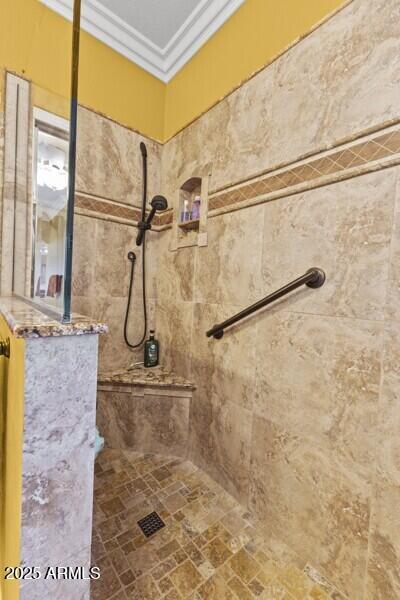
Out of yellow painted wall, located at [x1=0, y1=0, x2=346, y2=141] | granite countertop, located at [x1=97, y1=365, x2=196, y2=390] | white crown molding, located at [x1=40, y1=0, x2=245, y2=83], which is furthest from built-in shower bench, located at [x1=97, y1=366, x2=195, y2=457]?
white crown molding, located at [x1=40, y1=0, x2=245, y2=83]

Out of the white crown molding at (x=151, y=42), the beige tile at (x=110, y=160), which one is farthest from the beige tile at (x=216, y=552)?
the white crown molding at (x=151, y=42)

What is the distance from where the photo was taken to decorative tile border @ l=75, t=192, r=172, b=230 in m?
1.61

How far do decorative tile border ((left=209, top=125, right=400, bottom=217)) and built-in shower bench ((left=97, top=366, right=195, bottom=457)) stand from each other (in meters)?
1.19

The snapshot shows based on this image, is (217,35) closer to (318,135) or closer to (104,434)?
(318,135)

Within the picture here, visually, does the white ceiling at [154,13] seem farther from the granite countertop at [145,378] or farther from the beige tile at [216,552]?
the beige tile at [216,552]

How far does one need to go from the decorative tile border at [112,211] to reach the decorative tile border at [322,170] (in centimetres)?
71

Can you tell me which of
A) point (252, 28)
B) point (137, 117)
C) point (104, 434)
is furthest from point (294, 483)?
point (137, 117)

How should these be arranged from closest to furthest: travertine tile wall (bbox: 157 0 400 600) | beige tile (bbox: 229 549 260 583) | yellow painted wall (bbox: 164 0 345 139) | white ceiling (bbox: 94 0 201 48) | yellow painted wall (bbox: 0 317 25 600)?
yellow painted wall (bbox: 0 317 25 600) → travertine tile wall (bbox: 157 0 400 600) → beige tile (bbox: 229 549 260 583) → yellow painted wall (bbox: 164 0 345 139) → white ceiling (bbox: 94 0 201 48)

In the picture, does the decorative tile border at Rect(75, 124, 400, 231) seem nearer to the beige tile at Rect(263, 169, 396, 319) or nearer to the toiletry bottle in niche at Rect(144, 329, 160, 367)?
the beige tile at Rect(263, 169, 396, 319)

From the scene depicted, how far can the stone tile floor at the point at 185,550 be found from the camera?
2.97ft

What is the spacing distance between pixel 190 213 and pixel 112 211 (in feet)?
1.78

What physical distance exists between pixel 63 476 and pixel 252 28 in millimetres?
2017

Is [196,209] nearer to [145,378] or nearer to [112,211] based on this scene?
[112,211]

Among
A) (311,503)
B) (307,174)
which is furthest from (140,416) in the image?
(307,174)
